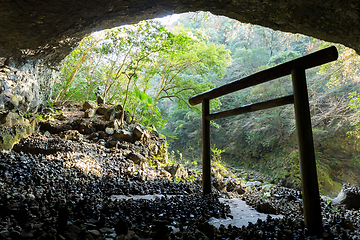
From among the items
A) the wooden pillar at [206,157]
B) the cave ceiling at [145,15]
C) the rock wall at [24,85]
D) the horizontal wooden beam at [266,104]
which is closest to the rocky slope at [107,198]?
the wooden pillar at [206,157]

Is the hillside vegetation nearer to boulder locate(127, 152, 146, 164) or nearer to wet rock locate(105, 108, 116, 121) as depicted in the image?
wet rock locate(105, 108, 116, 121)

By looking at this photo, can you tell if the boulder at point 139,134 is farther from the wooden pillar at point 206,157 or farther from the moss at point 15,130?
the wooden pillar at point 206,157

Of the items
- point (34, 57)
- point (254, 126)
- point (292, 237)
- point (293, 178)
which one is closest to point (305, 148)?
point (292, 237)

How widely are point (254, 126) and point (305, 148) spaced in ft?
33.7

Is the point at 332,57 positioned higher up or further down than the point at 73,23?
further down

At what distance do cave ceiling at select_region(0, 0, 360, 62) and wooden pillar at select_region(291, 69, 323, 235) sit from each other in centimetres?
66

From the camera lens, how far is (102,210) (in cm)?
179

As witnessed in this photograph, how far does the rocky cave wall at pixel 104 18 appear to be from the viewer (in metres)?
1.92

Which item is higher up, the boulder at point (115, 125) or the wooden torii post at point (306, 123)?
the boulder at point (115, 125)

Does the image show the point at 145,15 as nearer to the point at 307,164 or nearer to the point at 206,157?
the point at 206,157

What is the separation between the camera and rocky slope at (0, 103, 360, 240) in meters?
1.37

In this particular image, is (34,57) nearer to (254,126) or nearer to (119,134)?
(119,134)

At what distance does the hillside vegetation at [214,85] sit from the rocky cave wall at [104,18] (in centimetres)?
150

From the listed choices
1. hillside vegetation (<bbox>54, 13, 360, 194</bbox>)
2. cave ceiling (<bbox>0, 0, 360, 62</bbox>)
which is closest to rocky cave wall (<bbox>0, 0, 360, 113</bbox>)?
cave ceiling (<bbox>0, 0, 360, 62</bbox>)
